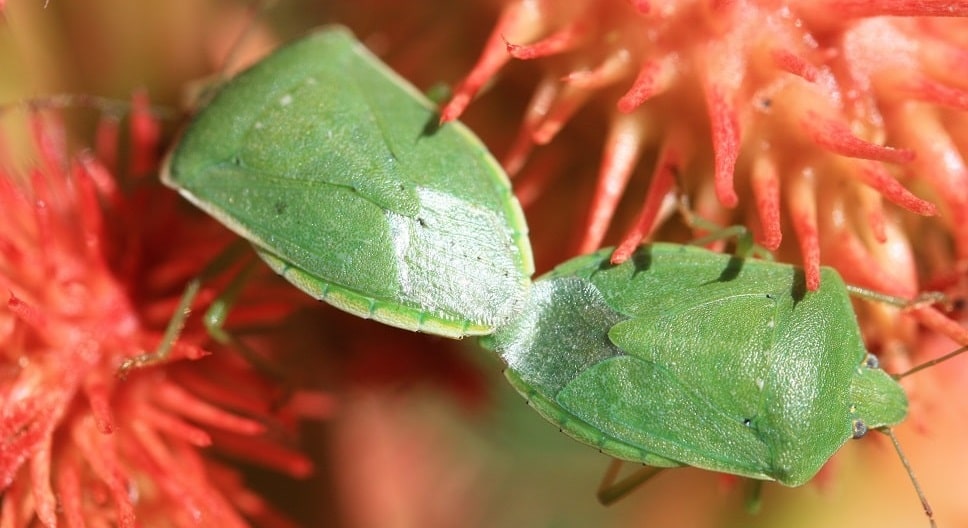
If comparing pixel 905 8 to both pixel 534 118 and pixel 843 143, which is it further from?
pixel 534 118

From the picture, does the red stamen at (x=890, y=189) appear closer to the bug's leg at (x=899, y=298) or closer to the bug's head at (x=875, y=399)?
the bug's leg at (x=899, y=298)

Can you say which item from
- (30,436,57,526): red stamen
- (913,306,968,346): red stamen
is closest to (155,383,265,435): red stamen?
(30,436,57,526): red stamen

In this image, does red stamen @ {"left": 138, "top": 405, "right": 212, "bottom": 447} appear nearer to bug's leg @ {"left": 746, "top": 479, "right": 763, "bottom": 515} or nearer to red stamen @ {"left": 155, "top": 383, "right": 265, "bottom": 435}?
red stamen @ {"left": 155, "top": 383, "right": 265, "bottom": 435}

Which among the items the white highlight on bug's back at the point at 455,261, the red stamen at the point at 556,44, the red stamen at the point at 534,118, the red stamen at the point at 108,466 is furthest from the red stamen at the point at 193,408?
the red stamen at the point at 556,44

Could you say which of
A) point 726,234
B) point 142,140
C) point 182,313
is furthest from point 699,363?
point 142,140

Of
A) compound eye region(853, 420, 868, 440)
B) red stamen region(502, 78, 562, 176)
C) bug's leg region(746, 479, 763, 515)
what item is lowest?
bug's leg region(746, 479, 763, 515)

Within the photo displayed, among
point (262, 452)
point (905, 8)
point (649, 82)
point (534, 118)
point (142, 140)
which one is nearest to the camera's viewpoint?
point (905, 8)
